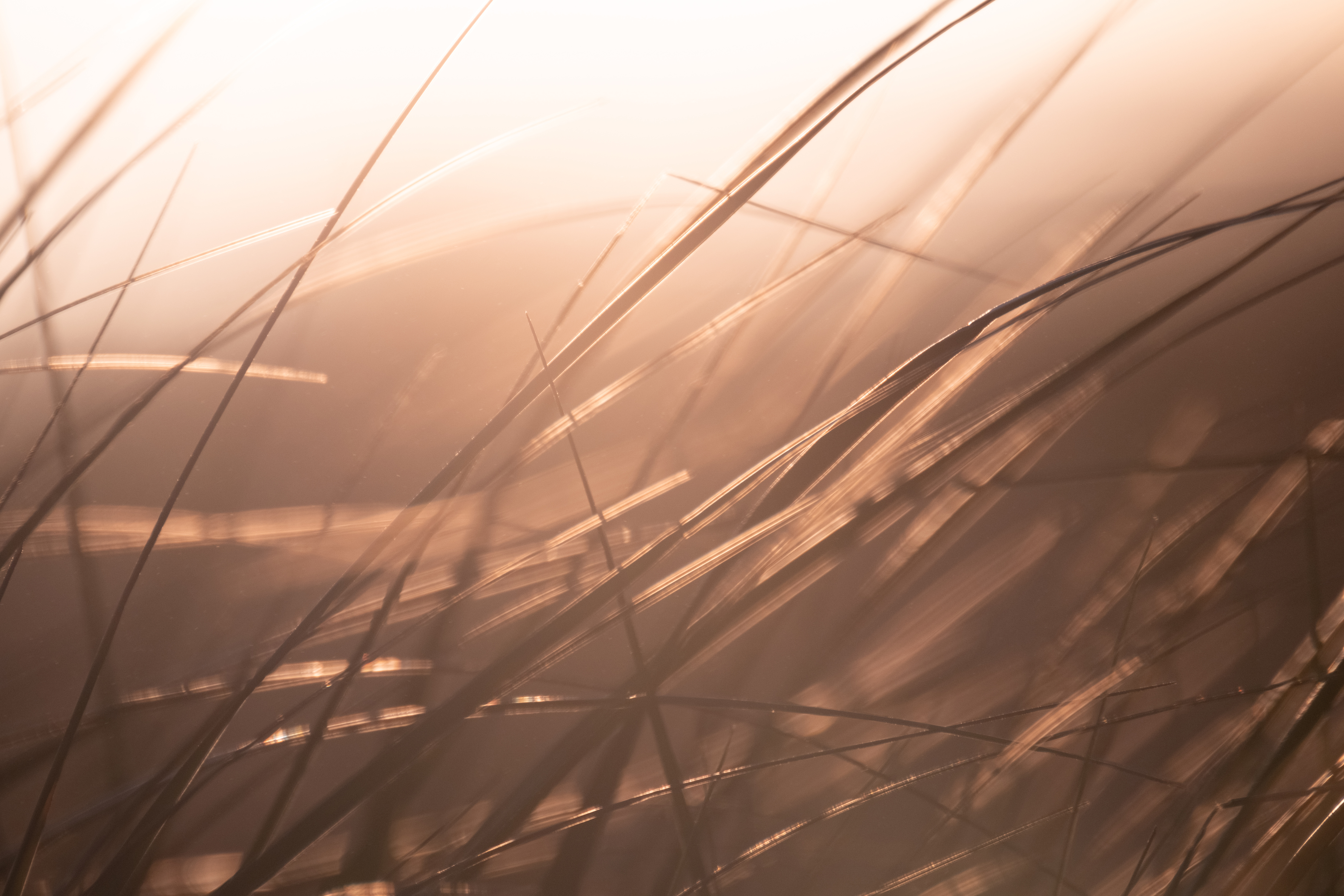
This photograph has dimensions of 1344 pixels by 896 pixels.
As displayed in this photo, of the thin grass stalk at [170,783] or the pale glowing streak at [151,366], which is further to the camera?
the pale glowing streak at [151,366]

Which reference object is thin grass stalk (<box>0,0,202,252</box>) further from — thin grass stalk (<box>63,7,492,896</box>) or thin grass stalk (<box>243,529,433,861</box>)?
thin grass stalk (<box>243,529,433,861</box>)

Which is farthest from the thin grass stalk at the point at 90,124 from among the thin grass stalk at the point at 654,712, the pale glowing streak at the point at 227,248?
the thin grass stalk at the point at 654,712

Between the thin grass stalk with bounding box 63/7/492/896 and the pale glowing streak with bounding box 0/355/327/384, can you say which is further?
the pale glowing streak with bounding box 0/355/327/384

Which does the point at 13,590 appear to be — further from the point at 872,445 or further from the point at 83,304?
the point at 872,445

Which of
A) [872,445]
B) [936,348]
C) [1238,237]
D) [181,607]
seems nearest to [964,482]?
[872,445]

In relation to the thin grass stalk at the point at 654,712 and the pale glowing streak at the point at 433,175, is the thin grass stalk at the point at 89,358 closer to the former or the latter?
the pale glowing streak at the point at 433,175

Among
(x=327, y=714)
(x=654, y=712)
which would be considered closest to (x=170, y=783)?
(x=327, y=714)

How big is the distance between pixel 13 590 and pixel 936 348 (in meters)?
0.58

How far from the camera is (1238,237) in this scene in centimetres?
53

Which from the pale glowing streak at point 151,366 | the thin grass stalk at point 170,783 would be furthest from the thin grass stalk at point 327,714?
the pale glowing streak at point 151,366

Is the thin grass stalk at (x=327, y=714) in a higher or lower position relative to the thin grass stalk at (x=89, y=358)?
lower

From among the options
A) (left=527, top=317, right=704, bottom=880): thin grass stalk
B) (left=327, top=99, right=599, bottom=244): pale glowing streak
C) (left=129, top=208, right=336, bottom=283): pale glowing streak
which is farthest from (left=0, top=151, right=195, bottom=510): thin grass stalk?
(left=527, top=317, right=704, bottom=880): thin grass stalk

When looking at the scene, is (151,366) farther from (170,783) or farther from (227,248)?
(170,783)

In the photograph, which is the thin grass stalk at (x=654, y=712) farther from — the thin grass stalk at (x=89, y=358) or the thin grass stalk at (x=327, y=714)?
the thin grass stalk at (x=89, y=358)
